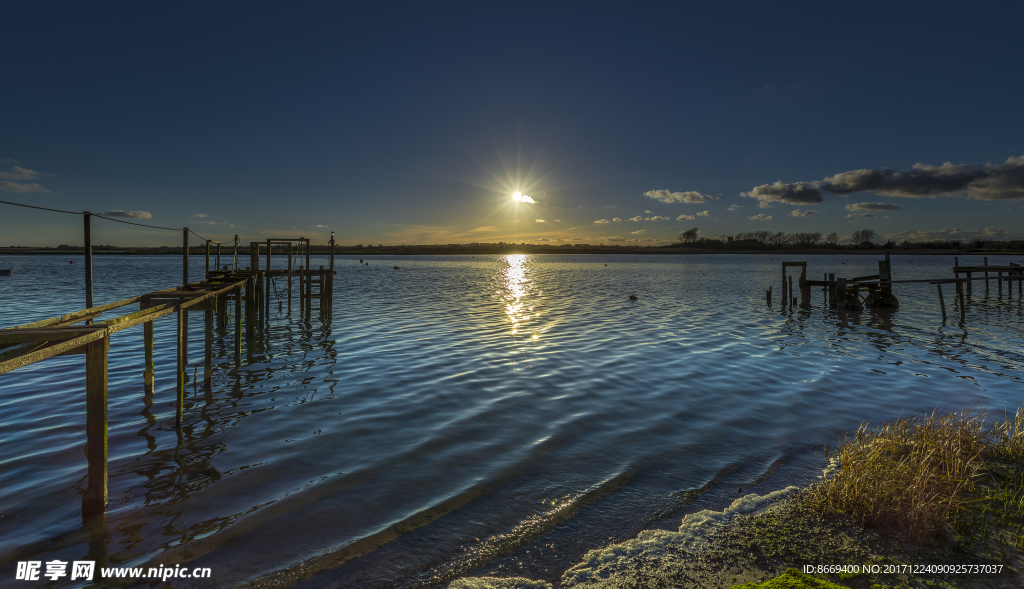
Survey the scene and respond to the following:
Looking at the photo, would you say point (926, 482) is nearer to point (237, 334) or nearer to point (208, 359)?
point (208, 359)

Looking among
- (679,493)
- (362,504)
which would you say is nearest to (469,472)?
(362,504)

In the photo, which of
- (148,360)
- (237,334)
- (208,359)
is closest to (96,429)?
(148,360)

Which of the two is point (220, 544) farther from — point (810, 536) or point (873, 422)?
point (873, 422)

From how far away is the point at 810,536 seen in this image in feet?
15.8

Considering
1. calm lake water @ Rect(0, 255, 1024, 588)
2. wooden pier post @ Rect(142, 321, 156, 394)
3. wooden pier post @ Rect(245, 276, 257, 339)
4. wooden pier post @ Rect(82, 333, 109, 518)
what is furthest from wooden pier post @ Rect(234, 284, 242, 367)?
wooden pier post @ Rect(82, 333, 109, 518)

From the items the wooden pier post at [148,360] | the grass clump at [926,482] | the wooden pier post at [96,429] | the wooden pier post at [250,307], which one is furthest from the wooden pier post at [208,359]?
the grass clump at [926,482]

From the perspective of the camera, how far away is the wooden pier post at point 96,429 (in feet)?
18.1

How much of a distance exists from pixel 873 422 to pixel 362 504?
9.30 m

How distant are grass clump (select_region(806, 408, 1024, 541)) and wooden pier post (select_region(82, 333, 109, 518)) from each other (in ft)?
27.7

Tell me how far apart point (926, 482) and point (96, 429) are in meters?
9.46

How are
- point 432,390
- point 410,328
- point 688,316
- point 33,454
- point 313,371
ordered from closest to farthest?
point 33,454, point 432,390, point 313,371, point 410,328, point 688,316

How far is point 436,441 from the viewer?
26.1 feet

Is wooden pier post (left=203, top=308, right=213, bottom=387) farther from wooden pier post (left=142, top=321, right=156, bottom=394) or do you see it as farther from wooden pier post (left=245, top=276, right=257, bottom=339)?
→ wooden pier post (left=245, top=276, right=257, bottom=339)

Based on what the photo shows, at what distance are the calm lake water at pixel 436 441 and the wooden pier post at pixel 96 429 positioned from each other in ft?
0.65
